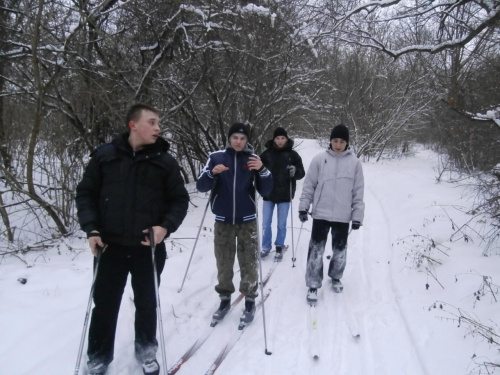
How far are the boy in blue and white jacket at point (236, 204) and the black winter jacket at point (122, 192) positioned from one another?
946 mm

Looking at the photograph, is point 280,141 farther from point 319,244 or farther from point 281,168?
point 319,244

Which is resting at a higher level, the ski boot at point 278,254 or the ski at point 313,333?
the ski boot at point 278,254

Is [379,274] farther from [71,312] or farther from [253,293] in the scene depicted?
[71,312]

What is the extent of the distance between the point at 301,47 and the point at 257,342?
7.62 metres

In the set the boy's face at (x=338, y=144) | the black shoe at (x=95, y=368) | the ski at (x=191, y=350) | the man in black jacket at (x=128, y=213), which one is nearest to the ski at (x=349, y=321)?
the ski at (x=191, y=350)

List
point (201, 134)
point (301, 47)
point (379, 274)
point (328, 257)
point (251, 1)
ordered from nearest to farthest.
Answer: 1. point (379, 274)
2. point (328, 257)
3. point (251, 1)
4. point (301, 47)
5. point (201, 134)

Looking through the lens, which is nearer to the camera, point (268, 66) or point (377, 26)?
point (377, 26)

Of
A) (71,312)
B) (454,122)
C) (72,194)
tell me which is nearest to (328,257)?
(71,312)

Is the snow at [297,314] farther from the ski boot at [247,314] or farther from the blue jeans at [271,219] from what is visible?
the blue jeans at [271,219]

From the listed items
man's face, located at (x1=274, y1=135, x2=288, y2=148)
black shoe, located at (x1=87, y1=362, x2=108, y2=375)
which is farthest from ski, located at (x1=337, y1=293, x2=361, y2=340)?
man's face, located at (x1=274, y1=135, x2=288, y2=148)

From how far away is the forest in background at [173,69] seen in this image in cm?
564

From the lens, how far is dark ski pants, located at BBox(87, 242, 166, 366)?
8.71 feet

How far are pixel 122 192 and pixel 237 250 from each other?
5.18ft

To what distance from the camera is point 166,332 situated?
344 centimetres
